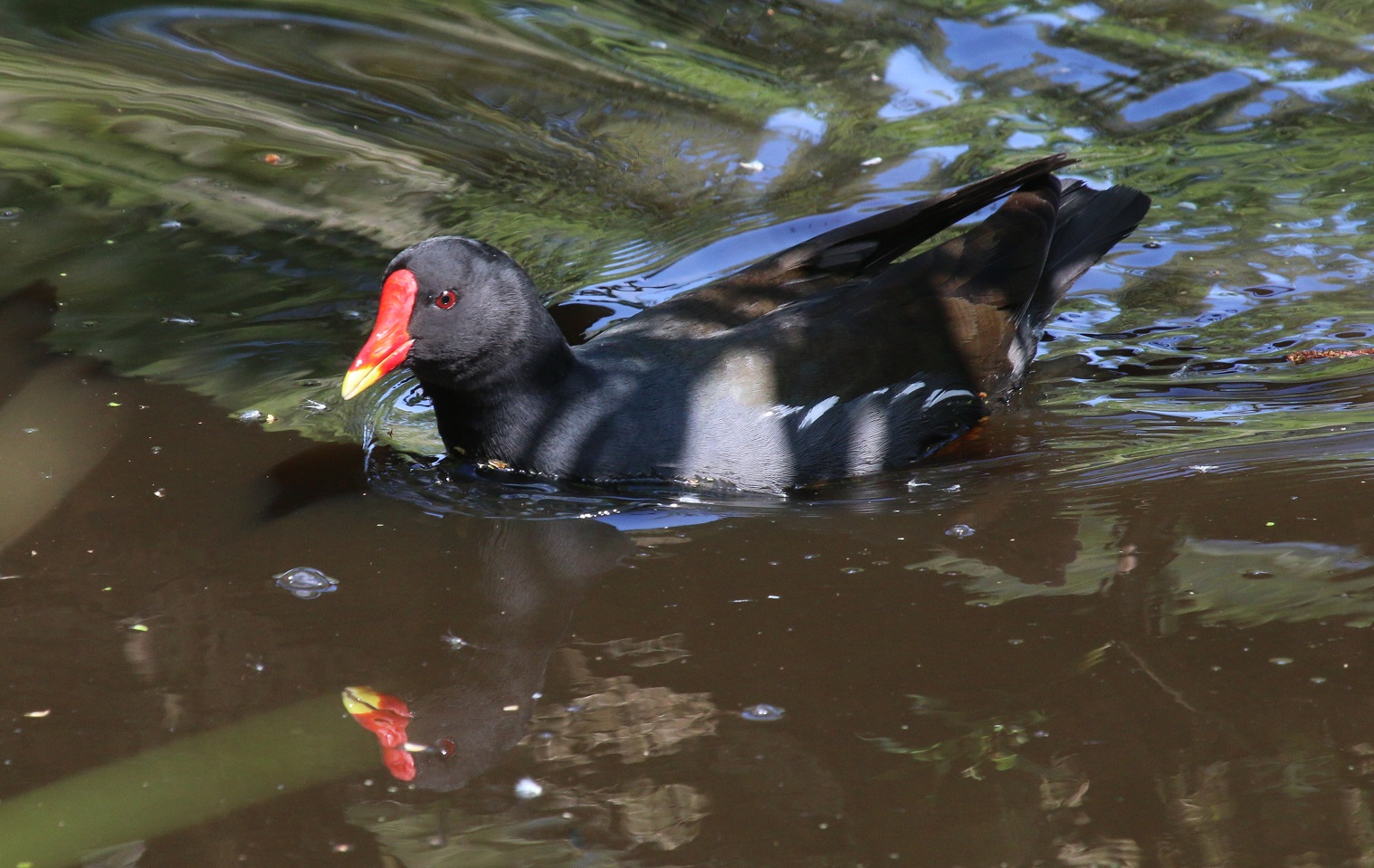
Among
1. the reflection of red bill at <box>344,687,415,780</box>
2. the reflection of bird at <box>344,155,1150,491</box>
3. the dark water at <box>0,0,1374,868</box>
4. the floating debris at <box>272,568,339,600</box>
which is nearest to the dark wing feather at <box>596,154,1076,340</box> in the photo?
the reflection of bird at <box>344,155,1150,491</box>

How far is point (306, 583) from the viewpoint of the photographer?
307 cm

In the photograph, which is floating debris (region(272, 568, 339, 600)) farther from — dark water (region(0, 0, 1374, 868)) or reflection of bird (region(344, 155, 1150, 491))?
reflection of bird (region(344, 155, 1150, 491))

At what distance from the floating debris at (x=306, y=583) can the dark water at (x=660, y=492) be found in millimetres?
50

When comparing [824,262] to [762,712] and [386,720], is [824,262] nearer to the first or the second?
[762,712]

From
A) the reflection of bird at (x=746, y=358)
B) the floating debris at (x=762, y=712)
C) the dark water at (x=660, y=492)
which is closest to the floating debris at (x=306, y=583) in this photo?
the dark water at (x=660, y=492)

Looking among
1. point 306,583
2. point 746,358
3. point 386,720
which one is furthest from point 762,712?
point 746,358

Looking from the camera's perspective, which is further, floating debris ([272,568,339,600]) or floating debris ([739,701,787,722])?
floating debris ([272,568,339,600])

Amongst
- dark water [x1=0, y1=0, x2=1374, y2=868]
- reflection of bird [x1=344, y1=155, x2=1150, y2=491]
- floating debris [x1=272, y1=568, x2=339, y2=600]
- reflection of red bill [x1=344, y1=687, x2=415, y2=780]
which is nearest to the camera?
dark water [x1=0, y1=0, x2=1374, y2=868]

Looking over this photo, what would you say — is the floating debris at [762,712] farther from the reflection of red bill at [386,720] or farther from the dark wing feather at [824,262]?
the dark wing feather at [824,262]

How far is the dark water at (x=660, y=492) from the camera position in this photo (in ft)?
7.49

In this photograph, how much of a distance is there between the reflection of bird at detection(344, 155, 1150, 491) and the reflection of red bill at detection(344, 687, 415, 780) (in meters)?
1.08

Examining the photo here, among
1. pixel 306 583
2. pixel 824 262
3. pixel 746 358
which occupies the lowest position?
pixel 306 583

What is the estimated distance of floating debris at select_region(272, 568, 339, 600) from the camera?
3.03 meters

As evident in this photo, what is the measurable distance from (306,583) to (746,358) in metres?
1.36
